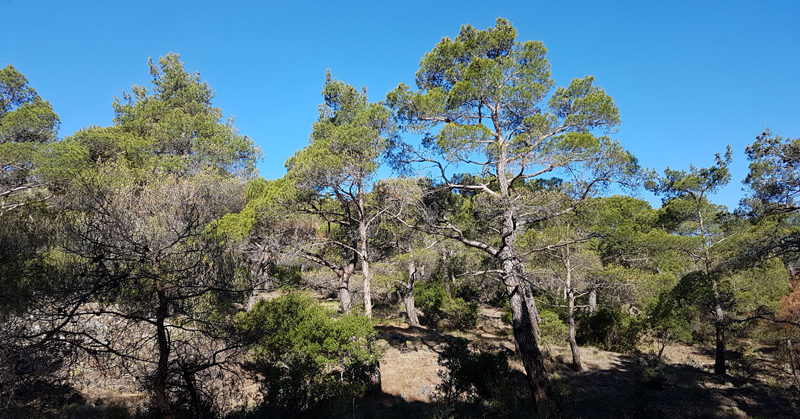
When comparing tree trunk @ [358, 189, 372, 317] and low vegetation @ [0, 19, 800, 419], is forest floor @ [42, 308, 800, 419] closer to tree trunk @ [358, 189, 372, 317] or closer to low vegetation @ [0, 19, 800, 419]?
low vegetation @ [0, 19, 800, 419]

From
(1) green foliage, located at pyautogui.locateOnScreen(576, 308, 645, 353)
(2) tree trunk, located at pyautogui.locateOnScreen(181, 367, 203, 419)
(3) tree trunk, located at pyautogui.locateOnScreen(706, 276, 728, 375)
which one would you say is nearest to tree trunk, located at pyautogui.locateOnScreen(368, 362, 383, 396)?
(2) tree trunk, located at pyautogui.locateOnScreen(181, 367, 203, 419)

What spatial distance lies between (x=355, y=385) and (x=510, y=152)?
7441mm

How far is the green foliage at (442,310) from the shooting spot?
21312 mm

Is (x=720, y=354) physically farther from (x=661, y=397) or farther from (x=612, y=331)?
(x=661, y=397)

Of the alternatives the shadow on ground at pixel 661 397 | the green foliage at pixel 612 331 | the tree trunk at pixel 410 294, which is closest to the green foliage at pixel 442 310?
the tree trunk at pixel 410 294

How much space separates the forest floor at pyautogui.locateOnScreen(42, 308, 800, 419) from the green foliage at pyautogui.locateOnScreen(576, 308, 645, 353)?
3.14 ft

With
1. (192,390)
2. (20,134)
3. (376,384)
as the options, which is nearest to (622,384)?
(376,384)

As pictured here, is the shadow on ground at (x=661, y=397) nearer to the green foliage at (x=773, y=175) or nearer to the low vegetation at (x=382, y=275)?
the low vegetation at (x=382, y=275)

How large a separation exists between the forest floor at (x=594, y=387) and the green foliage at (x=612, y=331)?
957 millimetres

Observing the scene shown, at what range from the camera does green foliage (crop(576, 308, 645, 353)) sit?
61.5 ft

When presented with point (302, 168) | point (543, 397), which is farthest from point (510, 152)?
point (302, 168)

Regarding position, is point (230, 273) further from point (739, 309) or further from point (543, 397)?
point (739, 309)

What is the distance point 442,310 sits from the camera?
72.2 feet

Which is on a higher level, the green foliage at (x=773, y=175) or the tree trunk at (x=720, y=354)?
the green foliage at (x=773, y=175)
